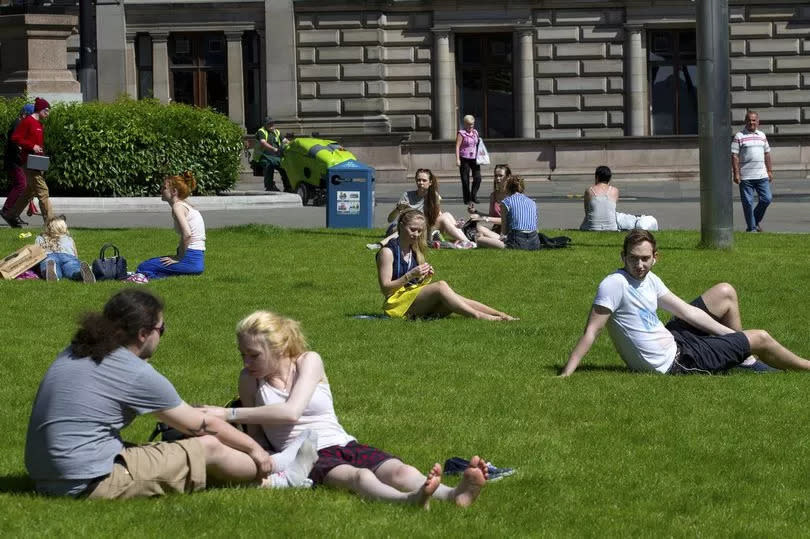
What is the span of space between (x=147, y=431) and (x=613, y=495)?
2722 millimetres

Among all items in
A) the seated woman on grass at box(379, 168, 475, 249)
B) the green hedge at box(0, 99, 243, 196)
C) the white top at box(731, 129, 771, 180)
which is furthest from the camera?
the green hedge at box(0, 99, 243, 196)

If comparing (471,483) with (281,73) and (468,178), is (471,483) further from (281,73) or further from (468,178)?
(281,73)

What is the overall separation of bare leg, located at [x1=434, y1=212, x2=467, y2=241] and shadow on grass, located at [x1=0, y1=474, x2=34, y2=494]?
11.9 metres

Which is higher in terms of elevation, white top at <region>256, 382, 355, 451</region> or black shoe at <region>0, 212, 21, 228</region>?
black shoe at <region>0, 212, 21, 228</region>

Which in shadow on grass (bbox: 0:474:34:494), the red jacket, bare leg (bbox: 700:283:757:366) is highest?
the red jacket

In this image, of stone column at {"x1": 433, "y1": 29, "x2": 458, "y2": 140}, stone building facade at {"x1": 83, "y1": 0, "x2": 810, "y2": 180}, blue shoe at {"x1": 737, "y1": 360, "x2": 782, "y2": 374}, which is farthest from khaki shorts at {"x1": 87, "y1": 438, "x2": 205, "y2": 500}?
stone column at {"x1": 433, "y1": 29, "x2": 458, "y2": 140}

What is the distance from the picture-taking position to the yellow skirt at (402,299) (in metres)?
13.7

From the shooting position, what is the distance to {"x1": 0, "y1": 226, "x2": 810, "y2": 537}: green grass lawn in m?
7.23

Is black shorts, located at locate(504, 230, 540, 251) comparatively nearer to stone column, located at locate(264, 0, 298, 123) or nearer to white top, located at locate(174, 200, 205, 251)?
white top, located at locate(174, 200, 205, 251)

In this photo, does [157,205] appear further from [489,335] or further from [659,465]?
[659,465]

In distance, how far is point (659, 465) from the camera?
833 centimetres

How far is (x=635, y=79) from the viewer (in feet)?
137

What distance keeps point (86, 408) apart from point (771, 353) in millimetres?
5183

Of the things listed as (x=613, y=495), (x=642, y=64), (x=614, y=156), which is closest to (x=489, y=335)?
(x=613, y=495)
